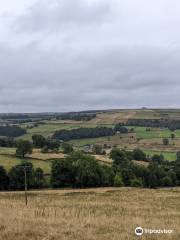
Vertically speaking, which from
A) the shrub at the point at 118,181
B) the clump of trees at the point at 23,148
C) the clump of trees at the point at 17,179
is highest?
the clump of trees at the point at 23,148

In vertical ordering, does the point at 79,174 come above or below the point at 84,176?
above

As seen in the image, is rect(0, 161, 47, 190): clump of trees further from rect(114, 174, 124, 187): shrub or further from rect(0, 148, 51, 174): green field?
rect(114, 174, 124, 187): shrub

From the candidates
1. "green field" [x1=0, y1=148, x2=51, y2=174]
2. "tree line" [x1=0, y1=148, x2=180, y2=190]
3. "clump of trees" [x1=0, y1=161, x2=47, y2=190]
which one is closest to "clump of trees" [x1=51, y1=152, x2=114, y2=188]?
"tree line" [x1=0, y1=148, x2=180, y2=190]

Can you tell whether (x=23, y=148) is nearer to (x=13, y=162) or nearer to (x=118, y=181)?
(x=13, y=162)

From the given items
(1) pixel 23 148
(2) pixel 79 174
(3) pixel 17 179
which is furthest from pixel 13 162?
(2) pixel 79 174

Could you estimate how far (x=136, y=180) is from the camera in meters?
106

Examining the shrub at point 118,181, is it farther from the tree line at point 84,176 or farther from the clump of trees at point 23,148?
the clump of trees at point 23,148

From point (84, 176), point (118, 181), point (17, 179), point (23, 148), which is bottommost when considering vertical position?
point (118, 181)

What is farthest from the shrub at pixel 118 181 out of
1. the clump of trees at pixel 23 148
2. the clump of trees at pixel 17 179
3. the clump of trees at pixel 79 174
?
the clump of trees at pixel 23 148

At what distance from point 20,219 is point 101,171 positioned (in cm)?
8128

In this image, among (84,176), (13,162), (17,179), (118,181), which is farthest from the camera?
(13,162)

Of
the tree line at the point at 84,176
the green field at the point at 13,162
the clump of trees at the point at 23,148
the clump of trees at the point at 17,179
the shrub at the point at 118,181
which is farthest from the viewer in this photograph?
the clump of trees at the point at 23,148

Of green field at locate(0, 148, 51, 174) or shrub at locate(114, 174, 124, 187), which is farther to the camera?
green field at locate(0, 148, 51, 174)

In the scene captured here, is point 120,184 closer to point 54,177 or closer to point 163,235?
point 54,177
